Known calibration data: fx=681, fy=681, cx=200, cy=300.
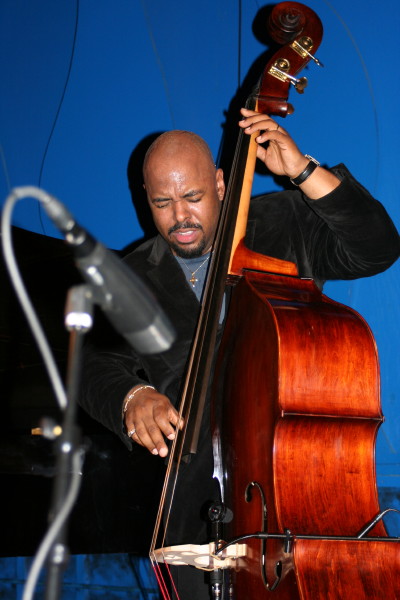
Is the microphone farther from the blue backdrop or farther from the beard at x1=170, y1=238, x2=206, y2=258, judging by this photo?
the blue backdrop

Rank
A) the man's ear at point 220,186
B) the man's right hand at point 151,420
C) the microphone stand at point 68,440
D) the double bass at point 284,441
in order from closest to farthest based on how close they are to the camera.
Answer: the microphone stand at point 68,440
the double bass at point 284,441
the man's right hand at point 151,420
the man's ear at point 220,186

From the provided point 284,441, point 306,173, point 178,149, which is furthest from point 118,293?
point 178,149

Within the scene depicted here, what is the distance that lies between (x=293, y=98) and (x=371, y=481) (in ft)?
5.24

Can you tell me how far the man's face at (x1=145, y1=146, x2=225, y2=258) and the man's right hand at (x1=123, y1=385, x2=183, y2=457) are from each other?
0.45 metres

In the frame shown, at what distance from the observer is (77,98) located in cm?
305

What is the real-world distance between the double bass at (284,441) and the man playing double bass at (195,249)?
100mm

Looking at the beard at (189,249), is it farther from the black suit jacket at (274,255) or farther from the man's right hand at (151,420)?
the man's right hand at (151,420)

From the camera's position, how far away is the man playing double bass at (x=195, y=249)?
5.07ft

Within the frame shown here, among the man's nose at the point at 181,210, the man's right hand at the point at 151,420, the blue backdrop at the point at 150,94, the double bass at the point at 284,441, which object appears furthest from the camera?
the blue backdrop at the point at 150,94

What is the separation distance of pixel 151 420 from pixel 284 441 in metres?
0.33

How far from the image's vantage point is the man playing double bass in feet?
5.07

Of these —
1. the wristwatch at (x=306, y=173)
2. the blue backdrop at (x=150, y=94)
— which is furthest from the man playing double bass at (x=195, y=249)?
the blue backdrop at (x=150, y=94)

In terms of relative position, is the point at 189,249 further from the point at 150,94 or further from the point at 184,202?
the point at 150,94

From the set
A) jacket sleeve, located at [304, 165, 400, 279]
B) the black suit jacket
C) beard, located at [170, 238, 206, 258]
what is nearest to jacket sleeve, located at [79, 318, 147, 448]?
the black suit jacket
